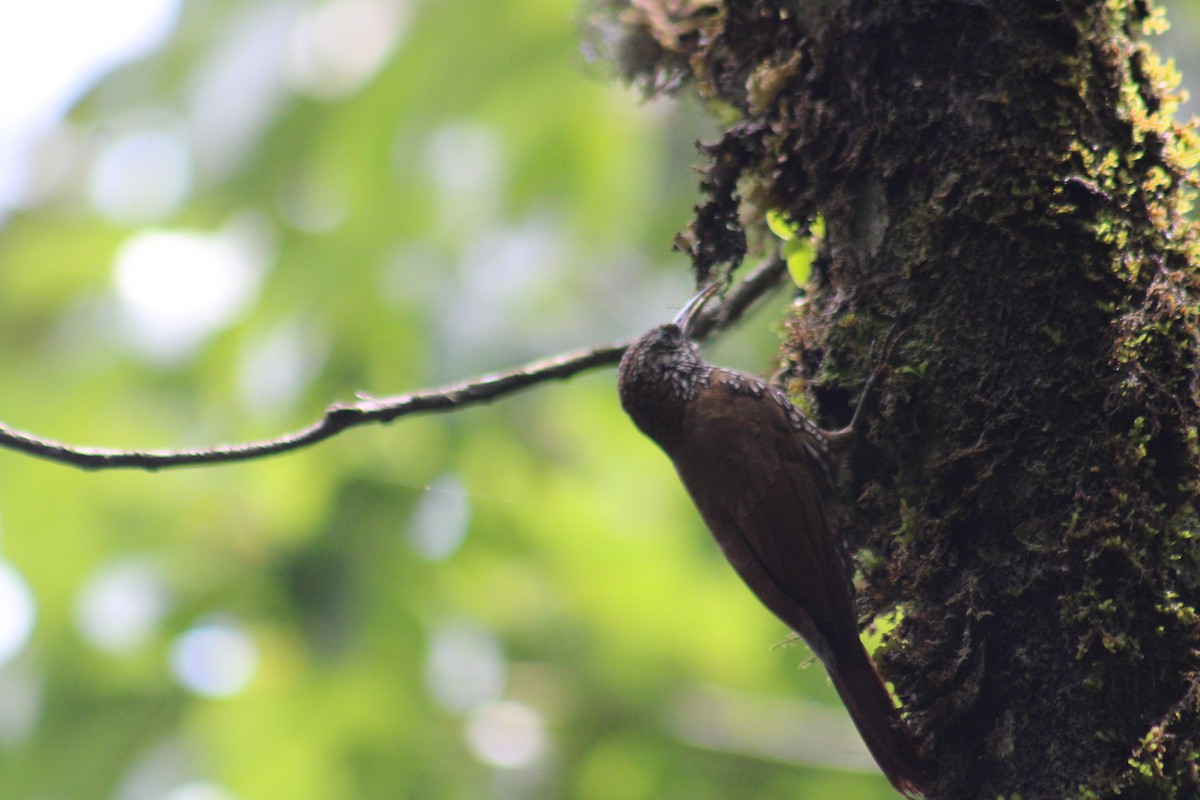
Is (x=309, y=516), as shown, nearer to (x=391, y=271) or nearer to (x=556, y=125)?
(x=391, y=271)

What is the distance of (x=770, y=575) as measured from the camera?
113 inches

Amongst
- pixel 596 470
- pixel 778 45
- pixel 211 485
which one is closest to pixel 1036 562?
pixel 778 45

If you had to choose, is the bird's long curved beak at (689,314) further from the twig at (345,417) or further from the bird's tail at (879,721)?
the bird's tail at (879,721)

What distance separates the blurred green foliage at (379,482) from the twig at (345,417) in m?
2.29

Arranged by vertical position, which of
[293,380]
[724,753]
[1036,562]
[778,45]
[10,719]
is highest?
[778,45]

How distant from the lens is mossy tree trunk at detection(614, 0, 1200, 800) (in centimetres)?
186

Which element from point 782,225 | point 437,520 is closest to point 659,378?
point 782,225

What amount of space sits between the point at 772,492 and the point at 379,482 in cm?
364

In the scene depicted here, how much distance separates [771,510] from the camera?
2.90 metres

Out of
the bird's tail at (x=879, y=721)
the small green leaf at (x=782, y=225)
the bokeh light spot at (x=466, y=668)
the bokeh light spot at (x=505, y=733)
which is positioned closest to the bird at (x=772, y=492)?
the bird's tail at (x=879, y=721)

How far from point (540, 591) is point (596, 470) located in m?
1.23

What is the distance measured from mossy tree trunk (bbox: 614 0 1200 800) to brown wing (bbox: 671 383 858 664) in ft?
0.44

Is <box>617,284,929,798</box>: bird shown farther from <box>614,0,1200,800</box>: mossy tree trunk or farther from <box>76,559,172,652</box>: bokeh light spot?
<box>76,559,172,652</box>: bokeh light spot

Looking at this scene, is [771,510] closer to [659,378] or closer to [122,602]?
[659,378]
